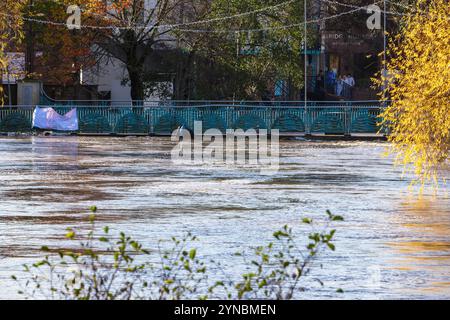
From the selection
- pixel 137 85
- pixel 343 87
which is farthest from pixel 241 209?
pixel 343 87

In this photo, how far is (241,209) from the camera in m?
21.9

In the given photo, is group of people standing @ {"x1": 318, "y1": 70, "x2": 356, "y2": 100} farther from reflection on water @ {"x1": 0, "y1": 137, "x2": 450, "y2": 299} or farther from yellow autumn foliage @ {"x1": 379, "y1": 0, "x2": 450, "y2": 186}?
yellow autumn foliage @ {"x1": 379, "y1": 0, "x2": 450, "y2": 186}

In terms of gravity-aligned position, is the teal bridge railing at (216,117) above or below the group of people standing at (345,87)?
below

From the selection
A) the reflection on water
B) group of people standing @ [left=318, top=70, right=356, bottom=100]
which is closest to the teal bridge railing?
group of people standing @ [left=318, top=70, right=356, bottom=100]

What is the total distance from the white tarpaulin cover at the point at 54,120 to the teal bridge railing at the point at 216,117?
309mm

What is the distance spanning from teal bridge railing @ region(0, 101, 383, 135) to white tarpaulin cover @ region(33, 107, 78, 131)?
0.31m

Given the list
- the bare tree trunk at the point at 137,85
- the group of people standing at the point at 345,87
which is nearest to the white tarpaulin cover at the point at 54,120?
the bare tree trunk at the point at 137,85

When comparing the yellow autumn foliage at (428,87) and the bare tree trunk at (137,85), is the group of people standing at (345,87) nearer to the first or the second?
the bare tree trunk at (137,85)

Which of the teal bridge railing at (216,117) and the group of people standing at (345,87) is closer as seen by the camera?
the teal bridge railing at (216,117)

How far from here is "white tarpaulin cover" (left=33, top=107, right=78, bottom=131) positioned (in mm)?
56312

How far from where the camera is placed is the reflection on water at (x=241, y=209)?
14.7m

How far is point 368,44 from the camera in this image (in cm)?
7769
